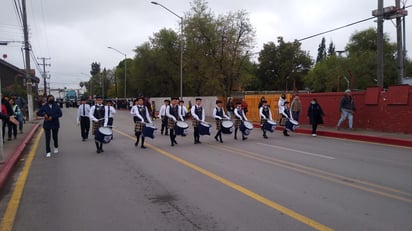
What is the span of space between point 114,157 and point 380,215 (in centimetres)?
821

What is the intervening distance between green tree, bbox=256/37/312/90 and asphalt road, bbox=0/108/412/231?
244ft

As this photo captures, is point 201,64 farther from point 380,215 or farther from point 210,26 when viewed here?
point 380,215

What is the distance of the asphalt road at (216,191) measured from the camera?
19.4 ft

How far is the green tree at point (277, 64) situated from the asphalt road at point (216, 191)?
74.5 meters

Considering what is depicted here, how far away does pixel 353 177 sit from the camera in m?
8.88

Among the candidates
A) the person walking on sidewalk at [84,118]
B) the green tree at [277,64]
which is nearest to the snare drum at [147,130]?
the person walking on sidewalk at [84,118]

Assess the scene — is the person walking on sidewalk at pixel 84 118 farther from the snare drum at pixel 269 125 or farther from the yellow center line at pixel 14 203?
the snare drum at pixel 269 125

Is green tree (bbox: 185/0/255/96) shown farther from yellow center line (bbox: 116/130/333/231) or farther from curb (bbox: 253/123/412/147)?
yellow center line (bbox: 116/130/333/231)

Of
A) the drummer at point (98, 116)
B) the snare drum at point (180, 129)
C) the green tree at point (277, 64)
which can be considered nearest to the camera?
the drummer at point (98, 116)

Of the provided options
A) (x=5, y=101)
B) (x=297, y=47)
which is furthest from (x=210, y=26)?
(x=297, y=47)

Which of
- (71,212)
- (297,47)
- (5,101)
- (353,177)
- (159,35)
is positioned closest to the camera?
(71,212)

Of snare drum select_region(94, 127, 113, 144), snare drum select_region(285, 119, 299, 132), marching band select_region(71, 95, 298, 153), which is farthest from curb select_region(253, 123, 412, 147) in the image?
snare drum select_region(94, 127, 113, 144)

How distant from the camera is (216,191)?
7.66 metres

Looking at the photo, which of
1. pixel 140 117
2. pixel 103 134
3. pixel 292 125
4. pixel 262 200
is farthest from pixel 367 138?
pixel 262 200
